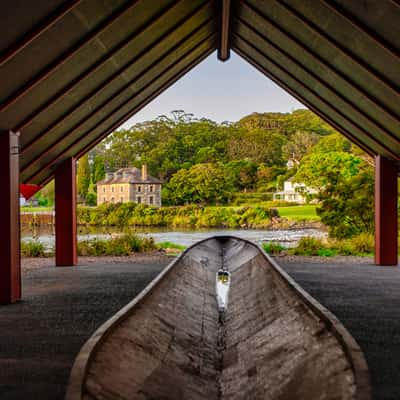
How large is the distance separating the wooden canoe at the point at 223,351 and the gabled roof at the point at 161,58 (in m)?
3.71

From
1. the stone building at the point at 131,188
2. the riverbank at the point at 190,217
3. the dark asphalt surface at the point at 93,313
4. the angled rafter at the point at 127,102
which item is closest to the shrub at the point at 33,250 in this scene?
the dark asphalt surface at the point at 93,313

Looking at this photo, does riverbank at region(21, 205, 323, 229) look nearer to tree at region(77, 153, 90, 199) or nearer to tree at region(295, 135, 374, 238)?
tree at region(77, 153, 90, 199)

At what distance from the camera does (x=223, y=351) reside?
22.6 feet

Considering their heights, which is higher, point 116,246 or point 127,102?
point 127,102

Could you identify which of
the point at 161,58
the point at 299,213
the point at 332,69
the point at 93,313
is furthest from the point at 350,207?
the point at 299,213

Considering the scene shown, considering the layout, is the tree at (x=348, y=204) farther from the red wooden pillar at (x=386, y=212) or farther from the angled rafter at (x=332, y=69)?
the angled rafter at (x=332, y=69)

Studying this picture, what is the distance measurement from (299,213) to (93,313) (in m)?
32.0

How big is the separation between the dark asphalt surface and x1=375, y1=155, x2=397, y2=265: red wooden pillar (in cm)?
70

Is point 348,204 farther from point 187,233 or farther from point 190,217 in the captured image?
point 190,217

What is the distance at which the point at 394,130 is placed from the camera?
10.1m

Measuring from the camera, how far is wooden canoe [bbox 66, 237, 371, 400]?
409cm

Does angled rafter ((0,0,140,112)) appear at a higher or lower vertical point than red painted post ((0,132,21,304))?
higher

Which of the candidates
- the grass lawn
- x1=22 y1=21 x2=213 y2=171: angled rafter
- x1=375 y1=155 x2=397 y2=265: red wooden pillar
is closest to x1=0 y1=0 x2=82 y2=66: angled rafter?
x1=22 y1=21 x2=213 y2=171: angled rafter

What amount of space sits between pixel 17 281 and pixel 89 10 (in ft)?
15.4
